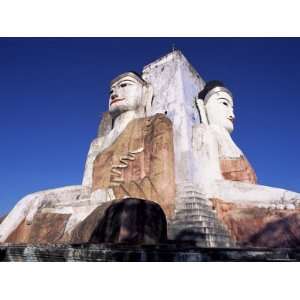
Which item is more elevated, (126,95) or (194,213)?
(126,95)

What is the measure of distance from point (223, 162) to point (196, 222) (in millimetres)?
2180

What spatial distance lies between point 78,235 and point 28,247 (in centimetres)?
189

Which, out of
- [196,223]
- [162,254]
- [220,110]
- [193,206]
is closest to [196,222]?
[196,223]

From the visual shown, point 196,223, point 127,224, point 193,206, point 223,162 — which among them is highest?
point 223,162

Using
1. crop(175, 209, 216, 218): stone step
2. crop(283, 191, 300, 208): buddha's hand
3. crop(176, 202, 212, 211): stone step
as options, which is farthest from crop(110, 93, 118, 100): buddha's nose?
crop(283, 191, 300, 208): buddha's hand

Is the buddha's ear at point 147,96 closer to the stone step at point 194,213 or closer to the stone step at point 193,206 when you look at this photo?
the stone step at point 193,206

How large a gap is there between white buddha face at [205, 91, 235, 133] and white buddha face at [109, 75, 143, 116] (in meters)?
1.95

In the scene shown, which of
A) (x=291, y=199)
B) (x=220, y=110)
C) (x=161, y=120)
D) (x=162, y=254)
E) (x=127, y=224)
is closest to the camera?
(x=162, y=254)

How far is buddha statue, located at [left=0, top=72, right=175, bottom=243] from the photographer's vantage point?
6.84 m

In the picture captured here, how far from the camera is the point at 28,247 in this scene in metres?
3.63

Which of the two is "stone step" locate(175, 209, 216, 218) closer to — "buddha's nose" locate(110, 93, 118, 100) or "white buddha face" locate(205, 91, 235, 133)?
"white buddha face" locate(205, 91, 235, 133)

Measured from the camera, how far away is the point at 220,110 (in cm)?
879

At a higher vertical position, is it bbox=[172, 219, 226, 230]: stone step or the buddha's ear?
the buddha's ear

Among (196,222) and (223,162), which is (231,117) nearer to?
(223,162)
